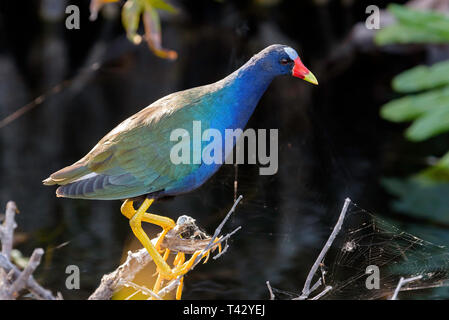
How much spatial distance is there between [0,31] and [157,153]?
8.94m

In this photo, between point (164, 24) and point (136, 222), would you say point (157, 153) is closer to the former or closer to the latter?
point (136, 222)

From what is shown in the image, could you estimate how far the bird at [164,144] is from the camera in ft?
8.94

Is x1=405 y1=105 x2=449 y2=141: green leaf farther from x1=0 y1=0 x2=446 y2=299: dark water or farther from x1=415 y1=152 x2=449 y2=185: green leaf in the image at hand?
x1=0 y1=0 x2=446 y2=299: dark water

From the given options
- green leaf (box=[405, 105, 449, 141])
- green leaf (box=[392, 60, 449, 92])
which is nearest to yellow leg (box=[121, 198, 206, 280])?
green leaf (box=[405, 105, 449, 141])

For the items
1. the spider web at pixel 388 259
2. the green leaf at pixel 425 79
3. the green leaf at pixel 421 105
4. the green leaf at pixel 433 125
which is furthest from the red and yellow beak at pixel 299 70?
the green leaf at pixel 425 79

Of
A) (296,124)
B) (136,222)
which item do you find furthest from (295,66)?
(296,124)

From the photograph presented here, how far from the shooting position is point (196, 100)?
2752mm

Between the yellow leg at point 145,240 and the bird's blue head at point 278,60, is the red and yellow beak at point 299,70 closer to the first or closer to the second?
the bird's blue head at point 278,60

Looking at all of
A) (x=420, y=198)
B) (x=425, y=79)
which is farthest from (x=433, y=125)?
(x=420, y=198)

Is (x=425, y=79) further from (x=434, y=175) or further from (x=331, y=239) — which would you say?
(x=331, y=239)

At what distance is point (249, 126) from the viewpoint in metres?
6.16

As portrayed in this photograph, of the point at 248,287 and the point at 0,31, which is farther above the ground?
the point at 0,31

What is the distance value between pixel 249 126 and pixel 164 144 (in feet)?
11.3

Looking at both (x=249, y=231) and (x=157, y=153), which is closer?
(x=157, y=153)
